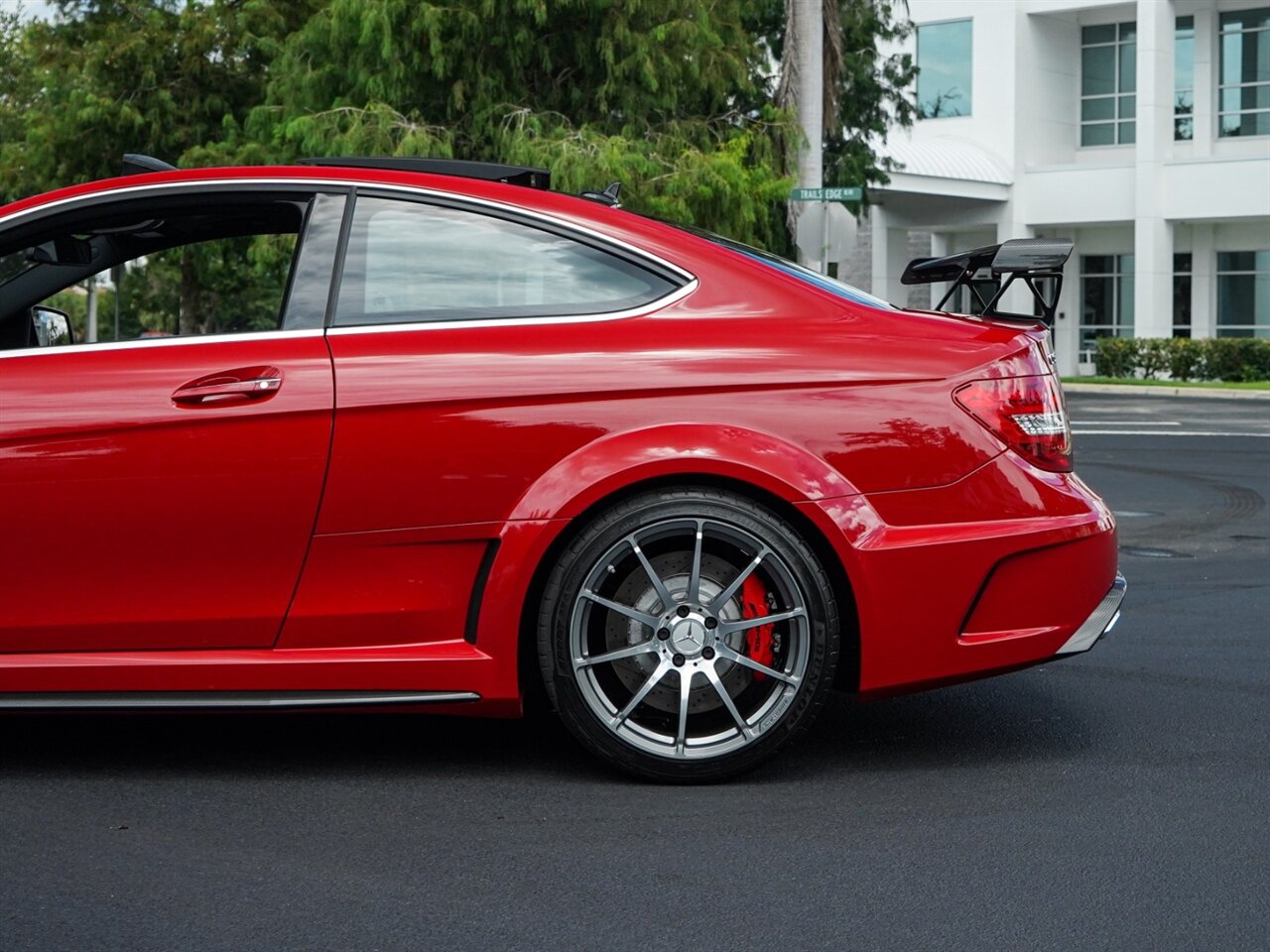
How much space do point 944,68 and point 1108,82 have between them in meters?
3.64

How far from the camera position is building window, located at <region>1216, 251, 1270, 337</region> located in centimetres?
3809

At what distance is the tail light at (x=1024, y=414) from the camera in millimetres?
4648

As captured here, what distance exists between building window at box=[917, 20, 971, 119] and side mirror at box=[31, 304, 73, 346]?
Answer: 3600 cm

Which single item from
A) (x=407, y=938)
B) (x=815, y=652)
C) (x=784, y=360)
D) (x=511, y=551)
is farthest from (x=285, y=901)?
(x=784, y=360)

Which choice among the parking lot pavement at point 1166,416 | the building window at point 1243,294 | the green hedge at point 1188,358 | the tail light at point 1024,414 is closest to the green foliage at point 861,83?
the parking lot pavement at point 1166,416

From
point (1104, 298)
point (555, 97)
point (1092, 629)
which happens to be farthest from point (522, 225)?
point (1104, 298)

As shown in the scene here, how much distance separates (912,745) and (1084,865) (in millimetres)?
1163

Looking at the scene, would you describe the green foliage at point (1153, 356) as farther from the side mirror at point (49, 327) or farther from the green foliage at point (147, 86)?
the side mirror at point (49, 327)

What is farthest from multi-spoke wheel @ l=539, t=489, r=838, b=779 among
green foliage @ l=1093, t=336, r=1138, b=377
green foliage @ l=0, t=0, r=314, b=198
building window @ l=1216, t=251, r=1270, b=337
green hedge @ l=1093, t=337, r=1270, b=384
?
building window @ l=1216, t=251, r=1270, b=337

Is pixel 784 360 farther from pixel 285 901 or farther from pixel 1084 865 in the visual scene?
pixel 285 901

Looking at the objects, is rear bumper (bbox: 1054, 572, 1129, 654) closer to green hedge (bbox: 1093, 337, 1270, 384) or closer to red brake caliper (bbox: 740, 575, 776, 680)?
red brake caliper (bbox: 740, 575, 776, 680)

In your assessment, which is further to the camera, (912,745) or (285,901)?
(912,745)

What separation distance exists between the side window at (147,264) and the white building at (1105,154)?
102 feet

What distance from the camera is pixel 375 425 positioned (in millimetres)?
4500
